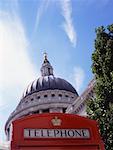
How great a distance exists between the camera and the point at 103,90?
1362cm

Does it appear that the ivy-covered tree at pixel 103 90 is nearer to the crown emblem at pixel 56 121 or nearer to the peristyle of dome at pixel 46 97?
the crown emblem at pixel 56 121

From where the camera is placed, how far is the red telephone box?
21.1ft

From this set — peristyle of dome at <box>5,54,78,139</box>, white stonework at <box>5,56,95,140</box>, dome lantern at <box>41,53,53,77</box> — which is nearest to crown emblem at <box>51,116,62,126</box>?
white stonework at <box>5,56,95,140</box>

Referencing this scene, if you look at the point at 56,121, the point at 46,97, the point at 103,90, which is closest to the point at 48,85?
the point at 46,97

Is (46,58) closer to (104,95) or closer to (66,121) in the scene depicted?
(104,95)

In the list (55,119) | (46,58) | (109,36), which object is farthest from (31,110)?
(55,119)

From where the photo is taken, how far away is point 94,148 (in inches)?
262

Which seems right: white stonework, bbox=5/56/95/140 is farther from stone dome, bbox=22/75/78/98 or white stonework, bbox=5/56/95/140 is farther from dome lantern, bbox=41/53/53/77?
dome lantern, bbox=41/53/53/77

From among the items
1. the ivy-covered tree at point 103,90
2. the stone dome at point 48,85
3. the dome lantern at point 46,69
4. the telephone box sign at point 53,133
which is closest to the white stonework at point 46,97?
the stone dome at point 48,85

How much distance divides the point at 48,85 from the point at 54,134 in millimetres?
63493

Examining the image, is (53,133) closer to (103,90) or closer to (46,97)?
(103,90)

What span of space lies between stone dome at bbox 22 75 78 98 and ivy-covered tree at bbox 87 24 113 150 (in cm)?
5469

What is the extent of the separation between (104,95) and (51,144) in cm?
744

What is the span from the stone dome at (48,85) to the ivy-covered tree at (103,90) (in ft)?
179
